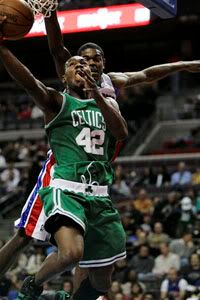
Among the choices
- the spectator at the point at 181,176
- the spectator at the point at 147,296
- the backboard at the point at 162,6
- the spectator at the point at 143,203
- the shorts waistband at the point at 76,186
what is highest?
the backboard at the point at 162,6

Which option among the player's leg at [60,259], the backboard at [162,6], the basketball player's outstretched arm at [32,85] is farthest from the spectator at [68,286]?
the basketball player's outstretched arm at [32,85]

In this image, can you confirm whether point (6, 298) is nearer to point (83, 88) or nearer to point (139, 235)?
point (139, 235)

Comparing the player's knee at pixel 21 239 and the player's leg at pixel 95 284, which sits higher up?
the player's knee at pixel 21 239

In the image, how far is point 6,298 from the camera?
472 inches

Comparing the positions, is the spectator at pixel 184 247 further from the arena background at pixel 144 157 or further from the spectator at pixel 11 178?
the spectator at pixel 11 178

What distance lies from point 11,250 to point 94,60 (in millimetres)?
1740

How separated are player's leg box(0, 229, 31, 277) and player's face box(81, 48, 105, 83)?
1.49m

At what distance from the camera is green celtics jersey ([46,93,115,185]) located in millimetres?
6020

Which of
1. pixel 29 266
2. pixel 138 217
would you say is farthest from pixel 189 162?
pixel 29 266

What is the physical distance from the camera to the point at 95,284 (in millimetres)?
6215

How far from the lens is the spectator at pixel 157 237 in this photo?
13047 millimetres

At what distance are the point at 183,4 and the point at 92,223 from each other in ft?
13.6

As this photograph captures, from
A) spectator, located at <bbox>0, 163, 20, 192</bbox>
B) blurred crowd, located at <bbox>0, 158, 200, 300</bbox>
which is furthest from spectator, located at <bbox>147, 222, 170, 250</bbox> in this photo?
spectator, located at <bbox>0, 163, 20, 192</bbox>

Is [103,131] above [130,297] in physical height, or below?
above
